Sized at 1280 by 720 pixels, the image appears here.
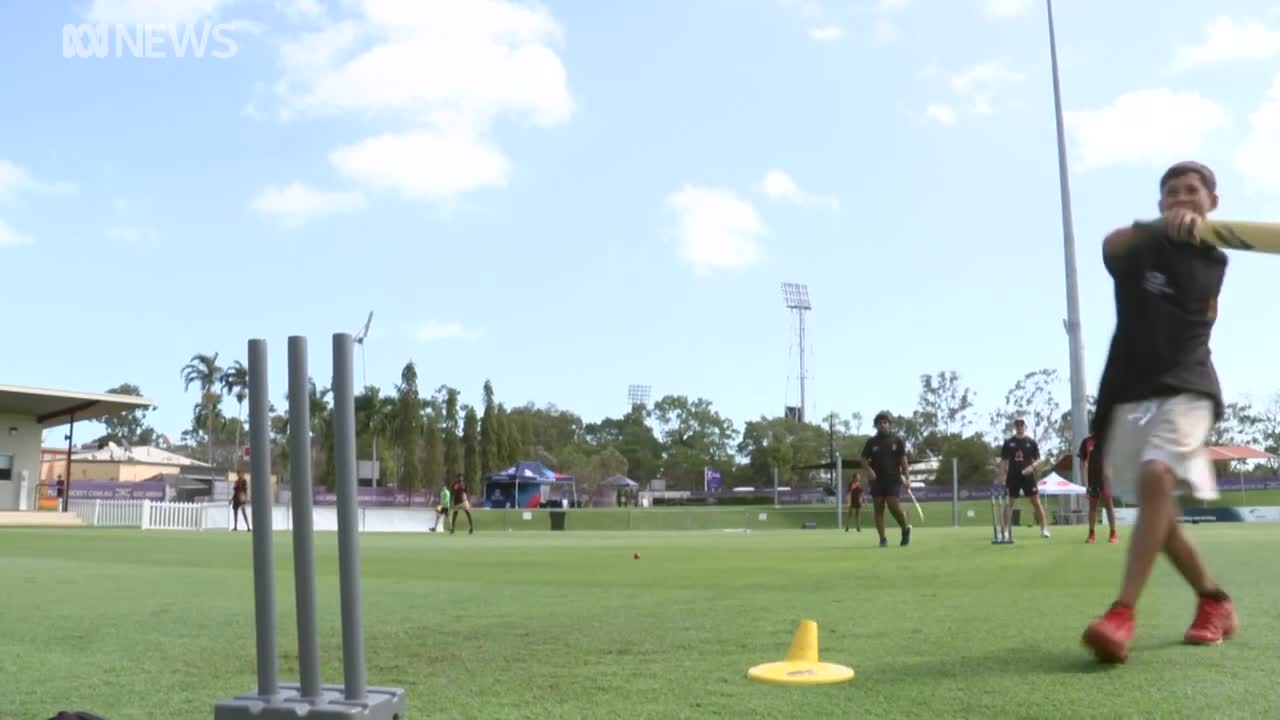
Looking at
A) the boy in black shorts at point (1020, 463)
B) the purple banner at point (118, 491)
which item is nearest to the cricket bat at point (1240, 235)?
the boy in black shorts at point (1020, 463)

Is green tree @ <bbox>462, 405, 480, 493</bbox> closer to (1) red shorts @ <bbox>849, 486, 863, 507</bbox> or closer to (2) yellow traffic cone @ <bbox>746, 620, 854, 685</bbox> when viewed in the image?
(1) red shorts @ <bbox>849, 486, 863, 507</bbox>

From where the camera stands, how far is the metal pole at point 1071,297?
32031 mm

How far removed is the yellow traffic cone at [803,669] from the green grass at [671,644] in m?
0.06

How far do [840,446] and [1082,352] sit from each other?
76.2 metres

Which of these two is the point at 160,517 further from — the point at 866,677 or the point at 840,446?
the point at 840,446

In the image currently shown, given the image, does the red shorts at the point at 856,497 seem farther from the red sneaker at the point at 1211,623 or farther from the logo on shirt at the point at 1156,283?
the logo on shirt at the point at 1156,283

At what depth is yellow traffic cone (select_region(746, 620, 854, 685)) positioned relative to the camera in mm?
3434

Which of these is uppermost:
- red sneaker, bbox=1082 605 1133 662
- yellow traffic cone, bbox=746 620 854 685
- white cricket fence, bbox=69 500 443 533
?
red sneaker, bbox=1082 605 1133 662

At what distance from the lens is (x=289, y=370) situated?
281cm

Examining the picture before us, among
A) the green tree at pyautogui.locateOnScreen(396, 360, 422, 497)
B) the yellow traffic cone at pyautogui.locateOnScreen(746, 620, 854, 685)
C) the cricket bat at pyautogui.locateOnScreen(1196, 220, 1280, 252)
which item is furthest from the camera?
the green tree at pyautogui.locateOnScreen(396, 360, 422, 497)

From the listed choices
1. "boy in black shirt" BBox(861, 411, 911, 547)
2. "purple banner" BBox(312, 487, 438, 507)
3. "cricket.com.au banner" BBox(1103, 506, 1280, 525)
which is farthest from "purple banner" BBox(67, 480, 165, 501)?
"boy in black shirt" BBox(861, 411, 911, 547)

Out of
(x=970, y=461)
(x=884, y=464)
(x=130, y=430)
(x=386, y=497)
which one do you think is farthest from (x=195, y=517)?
(x=130, y=430)

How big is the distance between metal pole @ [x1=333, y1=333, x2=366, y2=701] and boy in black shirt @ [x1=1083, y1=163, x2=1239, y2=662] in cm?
234

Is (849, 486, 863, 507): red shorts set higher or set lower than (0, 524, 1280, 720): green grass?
lower
